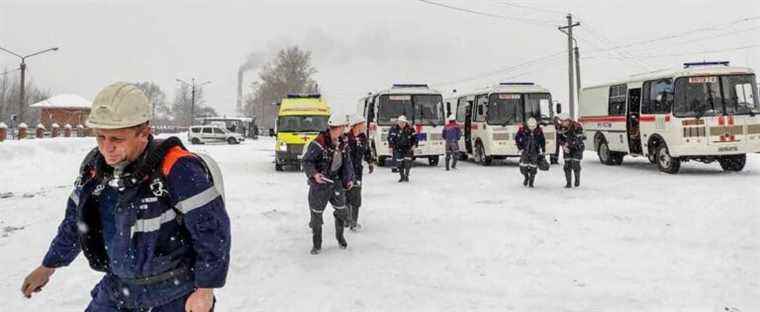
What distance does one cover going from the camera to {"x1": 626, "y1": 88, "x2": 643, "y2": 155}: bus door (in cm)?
1764

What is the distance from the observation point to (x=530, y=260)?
7.07 meters

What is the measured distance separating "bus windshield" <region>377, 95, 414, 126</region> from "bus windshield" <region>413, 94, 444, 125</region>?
27 cm

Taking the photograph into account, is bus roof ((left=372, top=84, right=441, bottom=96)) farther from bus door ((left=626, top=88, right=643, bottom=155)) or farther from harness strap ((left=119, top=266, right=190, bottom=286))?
harness strap ((left=119, top=266, right=190, bottom=286))

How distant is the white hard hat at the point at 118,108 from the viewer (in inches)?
101

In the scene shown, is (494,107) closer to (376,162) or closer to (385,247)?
(376,162)

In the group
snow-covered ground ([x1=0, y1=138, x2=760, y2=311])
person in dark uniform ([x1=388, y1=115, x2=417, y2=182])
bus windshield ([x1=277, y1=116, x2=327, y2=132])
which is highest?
bus windshield ([x1=277, y1=116, x2=327, y2=132])

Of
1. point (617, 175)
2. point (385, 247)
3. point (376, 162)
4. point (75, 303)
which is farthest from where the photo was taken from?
point (376, 162)

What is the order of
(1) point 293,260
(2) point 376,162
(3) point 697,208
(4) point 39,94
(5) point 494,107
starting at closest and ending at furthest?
(1) point 293,260
(3) point 697,208
(5) point 494,107
(2) point 376,162
(4) point 39,94

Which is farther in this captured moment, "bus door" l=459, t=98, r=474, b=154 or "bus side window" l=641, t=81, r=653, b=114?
"bus door" l=459, t=98, r=474, b=154

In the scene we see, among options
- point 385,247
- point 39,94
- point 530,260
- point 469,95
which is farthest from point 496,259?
point 39,94

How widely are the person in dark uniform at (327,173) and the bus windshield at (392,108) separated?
43.0 feet

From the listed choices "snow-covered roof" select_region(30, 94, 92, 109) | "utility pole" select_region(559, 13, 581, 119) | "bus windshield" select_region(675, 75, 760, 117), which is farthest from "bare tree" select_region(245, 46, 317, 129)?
"bus windshield" select_region(675, 75, 760, 117)

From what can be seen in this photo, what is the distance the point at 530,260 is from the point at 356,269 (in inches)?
87.3

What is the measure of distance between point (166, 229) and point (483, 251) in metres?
5.58
